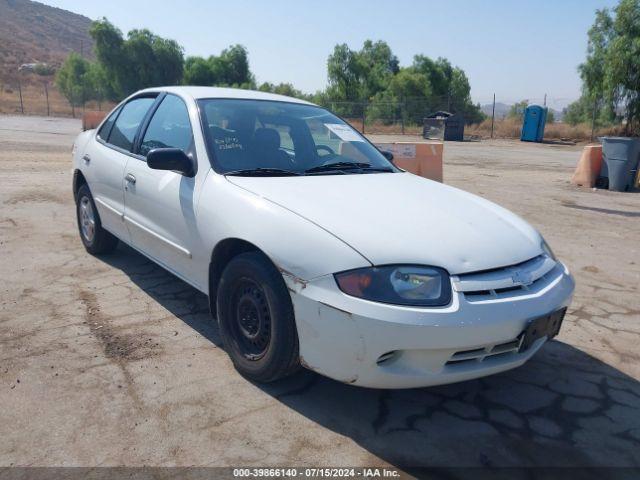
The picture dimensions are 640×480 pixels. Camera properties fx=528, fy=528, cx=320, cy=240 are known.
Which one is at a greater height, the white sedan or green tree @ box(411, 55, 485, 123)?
green tree @ box(411, 55, 485, 123)

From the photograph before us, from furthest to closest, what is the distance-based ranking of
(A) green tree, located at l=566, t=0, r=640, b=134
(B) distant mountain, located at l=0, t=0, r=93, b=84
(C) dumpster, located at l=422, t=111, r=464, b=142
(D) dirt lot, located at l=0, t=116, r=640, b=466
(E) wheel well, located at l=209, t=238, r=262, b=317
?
(B) distant mountain, located at l=0, t=0, r=93, b=84, (C) dumpster, located at l=422, t=111, r=464, b=142, (A) green tree, located at l=566, t=0, r=640, b=134, (E) wheel well, located at l=209, t=238, r=262, b=317, (D) dirt lot, located at l=0, t=116, r=640, b=466

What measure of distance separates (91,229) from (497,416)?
157 inches

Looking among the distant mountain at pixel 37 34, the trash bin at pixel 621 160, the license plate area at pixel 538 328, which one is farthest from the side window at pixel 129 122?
the distant mountain at pixel 37 34

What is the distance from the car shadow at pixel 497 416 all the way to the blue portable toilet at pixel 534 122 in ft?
91.4

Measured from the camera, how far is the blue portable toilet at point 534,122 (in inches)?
1121

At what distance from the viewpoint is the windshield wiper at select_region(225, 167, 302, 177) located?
10.4ft

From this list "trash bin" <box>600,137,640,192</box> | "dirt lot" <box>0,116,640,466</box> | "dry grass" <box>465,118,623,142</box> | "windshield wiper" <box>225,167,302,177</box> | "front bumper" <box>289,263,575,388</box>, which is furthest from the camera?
"dry grass" <box>465,118,623,142</box>

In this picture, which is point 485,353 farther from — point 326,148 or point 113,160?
point 113,160

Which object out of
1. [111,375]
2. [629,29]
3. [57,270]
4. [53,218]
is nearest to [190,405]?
[111,375]

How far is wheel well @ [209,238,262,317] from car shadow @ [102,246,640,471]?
2.09ft

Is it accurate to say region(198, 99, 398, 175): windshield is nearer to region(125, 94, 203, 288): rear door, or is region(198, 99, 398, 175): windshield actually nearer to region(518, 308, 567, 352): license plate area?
region(125, 94, 203, 288): rear door

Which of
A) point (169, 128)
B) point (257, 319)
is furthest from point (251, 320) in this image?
point (169, 128)

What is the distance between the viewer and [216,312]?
3.13 meters

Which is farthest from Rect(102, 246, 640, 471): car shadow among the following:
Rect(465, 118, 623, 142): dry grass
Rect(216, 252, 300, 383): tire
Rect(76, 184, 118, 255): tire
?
Rect(465, 118, 623, 142): dry grass
